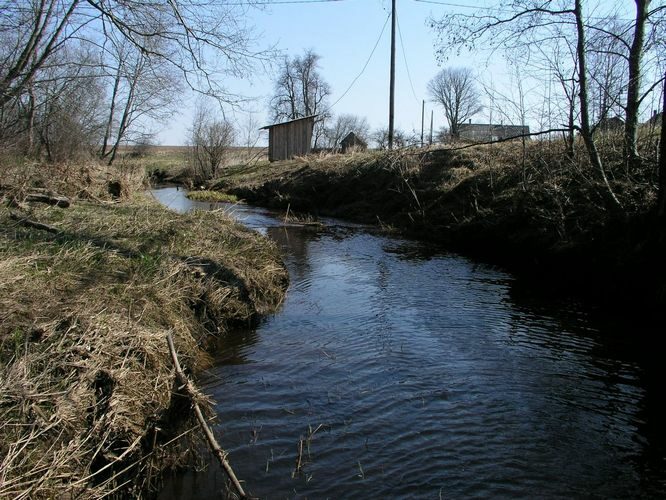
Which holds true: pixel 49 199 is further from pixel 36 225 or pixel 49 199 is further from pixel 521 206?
pixel 521 206

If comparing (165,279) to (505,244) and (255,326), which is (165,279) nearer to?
(255,326)

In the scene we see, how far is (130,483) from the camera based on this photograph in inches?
154

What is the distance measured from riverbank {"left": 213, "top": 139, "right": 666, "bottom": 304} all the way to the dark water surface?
4.60ft

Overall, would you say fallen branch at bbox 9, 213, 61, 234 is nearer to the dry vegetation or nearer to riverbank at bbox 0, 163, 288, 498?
riverbank at bbox 0, 163, 288, 498

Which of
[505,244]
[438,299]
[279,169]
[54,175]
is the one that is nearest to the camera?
[438,299]

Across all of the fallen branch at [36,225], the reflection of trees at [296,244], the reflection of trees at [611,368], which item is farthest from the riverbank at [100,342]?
the reflection of trees at [611,368]

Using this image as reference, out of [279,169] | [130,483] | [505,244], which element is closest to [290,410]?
[130,483]

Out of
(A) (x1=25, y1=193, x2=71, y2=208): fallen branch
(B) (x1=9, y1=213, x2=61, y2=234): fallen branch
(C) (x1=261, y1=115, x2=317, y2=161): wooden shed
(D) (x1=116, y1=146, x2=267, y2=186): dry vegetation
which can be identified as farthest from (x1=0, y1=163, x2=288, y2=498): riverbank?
(D) (x1=116, y1=146, x2=267, y2=186): dry vegetation

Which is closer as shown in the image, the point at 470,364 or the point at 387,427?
the point at 387,427

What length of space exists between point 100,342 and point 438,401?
330cm

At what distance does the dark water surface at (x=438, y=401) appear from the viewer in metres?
4.26

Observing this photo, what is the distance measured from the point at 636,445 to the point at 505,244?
9269 mm

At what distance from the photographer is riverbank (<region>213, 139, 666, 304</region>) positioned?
9.95 m

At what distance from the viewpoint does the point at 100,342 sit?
177 inches
